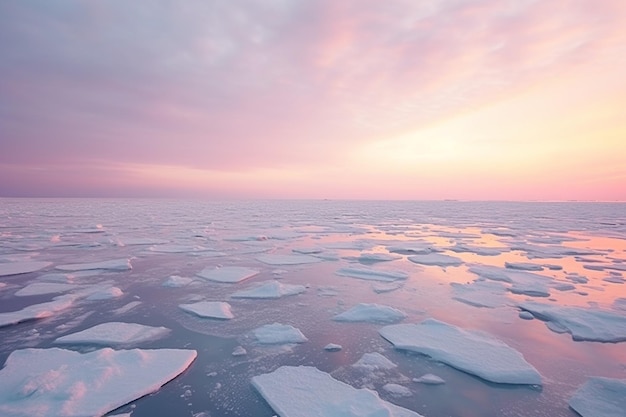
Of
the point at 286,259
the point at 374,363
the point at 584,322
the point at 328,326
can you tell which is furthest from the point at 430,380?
the point at 286,259

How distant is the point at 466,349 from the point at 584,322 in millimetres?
1706

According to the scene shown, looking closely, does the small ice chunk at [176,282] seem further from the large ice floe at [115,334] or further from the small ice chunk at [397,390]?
the small ice chunk at [397,390]

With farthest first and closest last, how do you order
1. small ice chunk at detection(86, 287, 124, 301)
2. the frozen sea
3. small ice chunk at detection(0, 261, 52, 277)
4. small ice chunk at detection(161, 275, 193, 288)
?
small ice chunk at detection(0, 261, 52, 277) < small ice chunk at detection(161, 275, 193, 288) < small ice chunk at detection(86, 287, 124, 301) < the frozen sea

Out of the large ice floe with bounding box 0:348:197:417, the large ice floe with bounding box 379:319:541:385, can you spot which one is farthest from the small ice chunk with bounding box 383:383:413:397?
the large ice floe with bounding box 0:348:197:417

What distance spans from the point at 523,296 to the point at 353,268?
2.76m

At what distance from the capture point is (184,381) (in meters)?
2.38

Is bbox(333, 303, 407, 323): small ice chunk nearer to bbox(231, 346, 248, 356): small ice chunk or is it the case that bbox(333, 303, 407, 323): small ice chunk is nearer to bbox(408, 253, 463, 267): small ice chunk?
bbox(231, 346, 248, 356): small ice chunk

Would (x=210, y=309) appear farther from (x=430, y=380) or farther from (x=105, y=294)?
(x=430, y=380)

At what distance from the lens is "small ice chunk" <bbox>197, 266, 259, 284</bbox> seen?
530cm

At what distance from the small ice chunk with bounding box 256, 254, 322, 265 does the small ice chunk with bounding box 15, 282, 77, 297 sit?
11.2 ft

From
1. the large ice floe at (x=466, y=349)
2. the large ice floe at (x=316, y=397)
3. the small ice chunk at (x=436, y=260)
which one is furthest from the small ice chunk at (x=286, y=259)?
the large ice floe at (x=316, y=397)

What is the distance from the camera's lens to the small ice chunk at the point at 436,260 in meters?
6.85

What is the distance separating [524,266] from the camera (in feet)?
21.2

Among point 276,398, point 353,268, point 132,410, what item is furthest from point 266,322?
A: point 353,268
